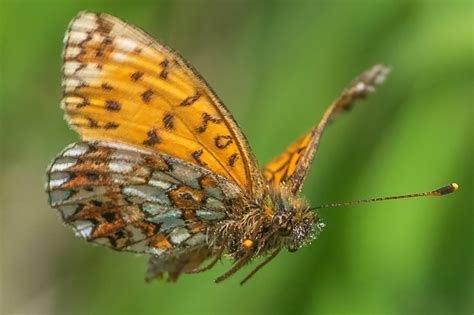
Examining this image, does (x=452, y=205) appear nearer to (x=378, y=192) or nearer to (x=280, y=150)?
(x=378, y=192)

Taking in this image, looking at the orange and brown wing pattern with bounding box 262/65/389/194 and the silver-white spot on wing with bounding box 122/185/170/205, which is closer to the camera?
the orange and brown wing pattern with bounding box 262/65/389/194

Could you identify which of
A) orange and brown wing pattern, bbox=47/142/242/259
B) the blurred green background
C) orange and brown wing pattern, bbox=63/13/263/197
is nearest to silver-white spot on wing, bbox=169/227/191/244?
orange and brown wing pattern, bbox=47/142/242/259

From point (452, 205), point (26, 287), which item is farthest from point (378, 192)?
point (26, 287)

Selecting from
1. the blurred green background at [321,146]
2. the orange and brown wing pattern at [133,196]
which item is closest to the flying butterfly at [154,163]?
the orange and brown wing pattern at [133,196]

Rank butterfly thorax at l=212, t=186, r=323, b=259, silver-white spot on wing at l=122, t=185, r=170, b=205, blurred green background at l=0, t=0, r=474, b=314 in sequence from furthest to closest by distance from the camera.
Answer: blurred green background at l=0, t=0, r=474, b=314, silver-white spot on wing at l=122, t=185, r=170, b=205, butterfly thorax at l=212, t=186, r=323, b=259

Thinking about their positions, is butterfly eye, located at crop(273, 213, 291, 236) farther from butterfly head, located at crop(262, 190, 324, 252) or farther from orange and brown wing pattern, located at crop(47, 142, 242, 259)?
orange and brown wing pattern, located at crop(47, 142, 242, 259)

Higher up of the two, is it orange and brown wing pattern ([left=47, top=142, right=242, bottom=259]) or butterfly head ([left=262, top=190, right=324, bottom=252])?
orange and brown wing pattern ([left=47, top=142, right=242, bottom=259])

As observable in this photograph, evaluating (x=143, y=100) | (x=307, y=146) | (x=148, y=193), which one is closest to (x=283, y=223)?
(x=307, y=146)

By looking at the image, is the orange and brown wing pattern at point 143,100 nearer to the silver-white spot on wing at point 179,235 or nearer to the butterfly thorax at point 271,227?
the butterfly thorax at point 271,227
